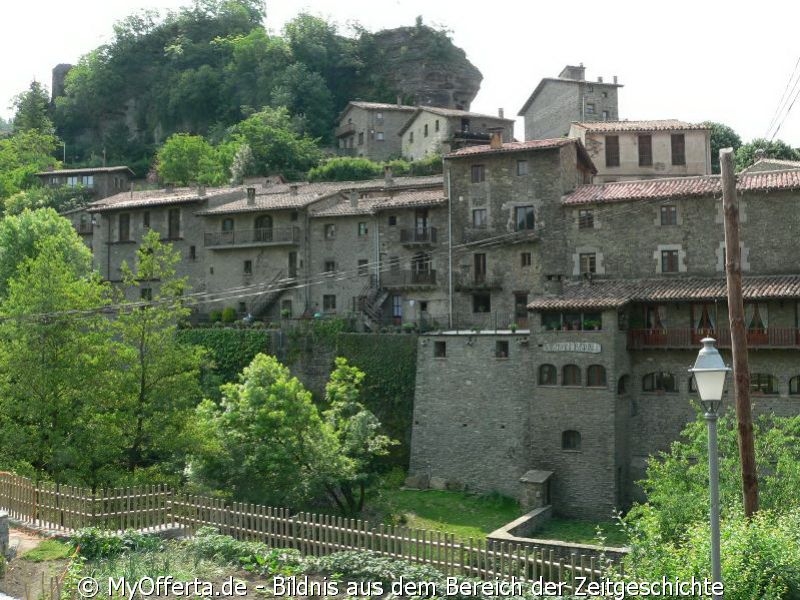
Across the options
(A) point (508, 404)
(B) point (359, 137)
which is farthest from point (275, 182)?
(A) point (508, 404)

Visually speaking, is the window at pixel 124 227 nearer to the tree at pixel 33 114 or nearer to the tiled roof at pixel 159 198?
the tiled roof at pixel 159 198

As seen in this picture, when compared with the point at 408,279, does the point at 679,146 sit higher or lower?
higher

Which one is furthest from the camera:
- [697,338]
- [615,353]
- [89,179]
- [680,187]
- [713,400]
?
[89,179]

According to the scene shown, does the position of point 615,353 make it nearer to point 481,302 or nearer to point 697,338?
point 697,338

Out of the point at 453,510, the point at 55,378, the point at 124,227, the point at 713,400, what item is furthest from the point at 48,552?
the point at 124,227

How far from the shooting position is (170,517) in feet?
68.3

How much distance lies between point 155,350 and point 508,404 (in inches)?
661

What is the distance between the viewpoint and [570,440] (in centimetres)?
3722

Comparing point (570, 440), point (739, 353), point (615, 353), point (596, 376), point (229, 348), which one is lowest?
point (570, 440)

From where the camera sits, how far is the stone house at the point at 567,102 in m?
70.2

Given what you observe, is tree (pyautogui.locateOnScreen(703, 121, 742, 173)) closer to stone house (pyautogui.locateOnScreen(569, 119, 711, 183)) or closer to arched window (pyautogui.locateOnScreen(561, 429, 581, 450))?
stone house (pyautogui.locateOnScreen(569, 119, 711, 183))

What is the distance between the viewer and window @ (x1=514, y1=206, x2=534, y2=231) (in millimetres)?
43550

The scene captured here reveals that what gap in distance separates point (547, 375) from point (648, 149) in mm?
23393

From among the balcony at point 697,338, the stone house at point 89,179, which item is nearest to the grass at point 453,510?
the balcony at point 697,338
